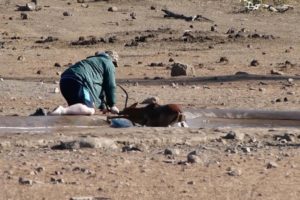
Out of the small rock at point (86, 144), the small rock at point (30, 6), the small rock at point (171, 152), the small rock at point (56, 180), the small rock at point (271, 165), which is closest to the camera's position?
the small rock at point (56, 180)

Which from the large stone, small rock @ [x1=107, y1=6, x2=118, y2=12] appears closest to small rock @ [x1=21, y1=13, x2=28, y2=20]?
small rock @ [x1=107, y1=6, x2=118, y2=12]

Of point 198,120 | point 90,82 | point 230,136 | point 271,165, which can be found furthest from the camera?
point 198,120

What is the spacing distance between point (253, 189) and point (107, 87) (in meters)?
5.23

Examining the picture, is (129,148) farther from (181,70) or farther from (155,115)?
(181,70)

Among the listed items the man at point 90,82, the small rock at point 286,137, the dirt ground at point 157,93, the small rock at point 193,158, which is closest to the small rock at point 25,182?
the dirt ground at point 157,93

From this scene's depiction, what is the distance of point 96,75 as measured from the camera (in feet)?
45.0

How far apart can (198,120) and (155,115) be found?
4.68 feet

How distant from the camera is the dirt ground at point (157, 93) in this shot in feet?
28.9

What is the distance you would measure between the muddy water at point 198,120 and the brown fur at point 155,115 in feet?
1.06

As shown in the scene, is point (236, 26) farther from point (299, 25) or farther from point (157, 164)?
point (157, 164)

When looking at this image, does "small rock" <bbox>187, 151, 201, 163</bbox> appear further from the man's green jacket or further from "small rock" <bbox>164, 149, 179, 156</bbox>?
the man's green jacket

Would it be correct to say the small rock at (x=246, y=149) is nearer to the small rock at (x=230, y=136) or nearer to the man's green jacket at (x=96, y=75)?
the small rock at (x=230, y=136)

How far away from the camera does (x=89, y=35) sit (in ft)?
92.6

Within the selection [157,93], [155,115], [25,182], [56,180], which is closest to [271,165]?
[56,180]
